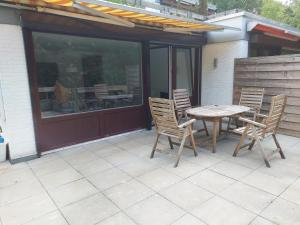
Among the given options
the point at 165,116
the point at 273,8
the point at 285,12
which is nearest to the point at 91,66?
the point at 165,116

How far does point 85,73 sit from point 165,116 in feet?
6.64

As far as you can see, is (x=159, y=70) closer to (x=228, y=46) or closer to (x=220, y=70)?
(x=220, y=70)

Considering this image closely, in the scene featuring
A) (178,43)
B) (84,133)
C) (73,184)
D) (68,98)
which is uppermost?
(178,43)

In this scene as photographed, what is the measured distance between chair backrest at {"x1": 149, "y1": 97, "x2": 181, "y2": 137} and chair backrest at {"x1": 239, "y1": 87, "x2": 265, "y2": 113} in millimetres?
2265

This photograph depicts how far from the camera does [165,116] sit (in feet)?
11.2

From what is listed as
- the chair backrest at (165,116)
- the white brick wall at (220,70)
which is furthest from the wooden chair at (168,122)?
the white brick wall at (220,70)

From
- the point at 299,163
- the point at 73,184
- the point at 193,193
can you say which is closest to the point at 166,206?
the point at 193,193

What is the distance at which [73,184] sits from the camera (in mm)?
2939

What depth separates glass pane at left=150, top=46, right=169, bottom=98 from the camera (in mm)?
6039

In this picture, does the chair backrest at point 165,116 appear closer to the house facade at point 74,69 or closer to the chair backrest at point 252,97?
the house facade at point 74,69

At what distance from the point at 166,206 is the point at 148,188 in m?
0.43

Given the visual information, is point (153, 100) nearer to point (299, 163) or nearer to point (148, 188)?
point (148, 188)

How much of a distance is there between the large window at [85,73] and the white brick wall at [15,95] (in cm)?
28

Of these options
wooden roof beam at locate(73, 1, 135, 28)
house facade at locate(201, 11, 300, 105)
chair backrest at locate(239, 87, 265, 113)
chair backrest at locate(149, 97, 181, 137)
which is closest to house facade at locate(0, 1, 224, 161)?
wooden roof beam at locate(73, 1, 135, 28)
